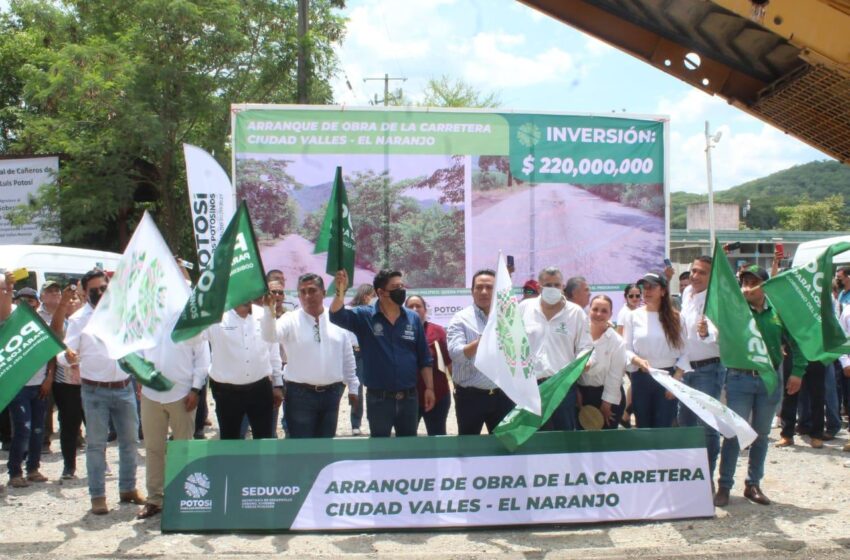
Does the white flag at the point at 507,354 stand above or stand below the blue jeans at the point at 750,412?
above

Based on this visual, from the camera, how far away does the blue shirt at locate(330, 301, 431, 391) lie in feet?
22.3

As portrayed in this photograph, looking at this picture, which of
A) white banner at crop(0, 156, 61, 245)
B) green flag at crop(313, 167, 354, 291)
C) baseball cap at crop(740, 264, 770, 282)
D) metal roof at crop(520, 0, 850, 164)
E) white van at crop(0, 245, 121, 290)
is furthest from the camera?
white banner at crop(0, 156, 61, 245)

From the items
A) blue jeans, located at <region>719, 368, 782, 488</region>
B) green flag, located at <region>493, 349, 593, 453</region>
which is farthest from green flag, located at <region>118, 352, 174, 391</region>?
blue jeans, located at <region>719, 368, 782, 488</region>

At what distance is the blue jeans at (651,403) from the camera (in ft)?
24.3

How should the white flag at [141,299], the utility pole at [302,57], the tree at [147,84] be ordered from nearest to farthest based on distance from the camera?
the white flag at [141,299] < the tree at [147,84] < the utility pole at [302,57]

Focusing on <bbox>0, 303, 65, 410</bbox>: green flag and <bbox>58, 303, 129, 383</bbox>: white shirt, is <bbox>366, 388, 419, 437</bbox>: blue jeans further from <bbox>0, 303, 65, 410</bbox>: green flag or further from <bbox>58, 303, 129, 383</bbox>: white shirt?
<bbox>0, 303, 65, 410</bbox>: green flag

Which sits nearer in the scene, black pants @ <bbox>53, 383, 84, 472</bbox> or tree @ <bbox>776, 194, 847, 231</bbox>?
black pants @ <bbox>53, 383, 84, 472</bbox>

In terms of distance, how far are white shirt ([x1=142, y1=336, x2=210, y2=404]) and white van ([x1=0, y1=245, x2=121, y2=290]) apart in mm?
6815

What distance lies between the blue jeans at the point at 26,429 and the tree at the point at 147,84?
11.3m

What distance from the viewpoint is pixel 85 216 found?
20.0 m

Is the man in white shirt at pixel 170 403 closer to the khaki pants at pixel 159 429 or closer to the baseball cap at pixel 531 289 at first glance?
the khaki pants at pixel 159 429

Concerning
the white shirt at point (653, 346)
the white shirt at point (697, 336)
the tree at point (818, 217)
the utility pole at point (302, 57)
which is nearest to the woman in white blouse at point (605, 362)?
the white shirt at point (653, 346)

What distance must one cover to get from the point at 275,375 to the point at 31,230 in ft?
55.7

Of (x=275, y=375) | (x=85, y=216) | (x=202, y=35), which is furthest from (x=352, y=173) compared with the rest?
(x=85, y=216)
